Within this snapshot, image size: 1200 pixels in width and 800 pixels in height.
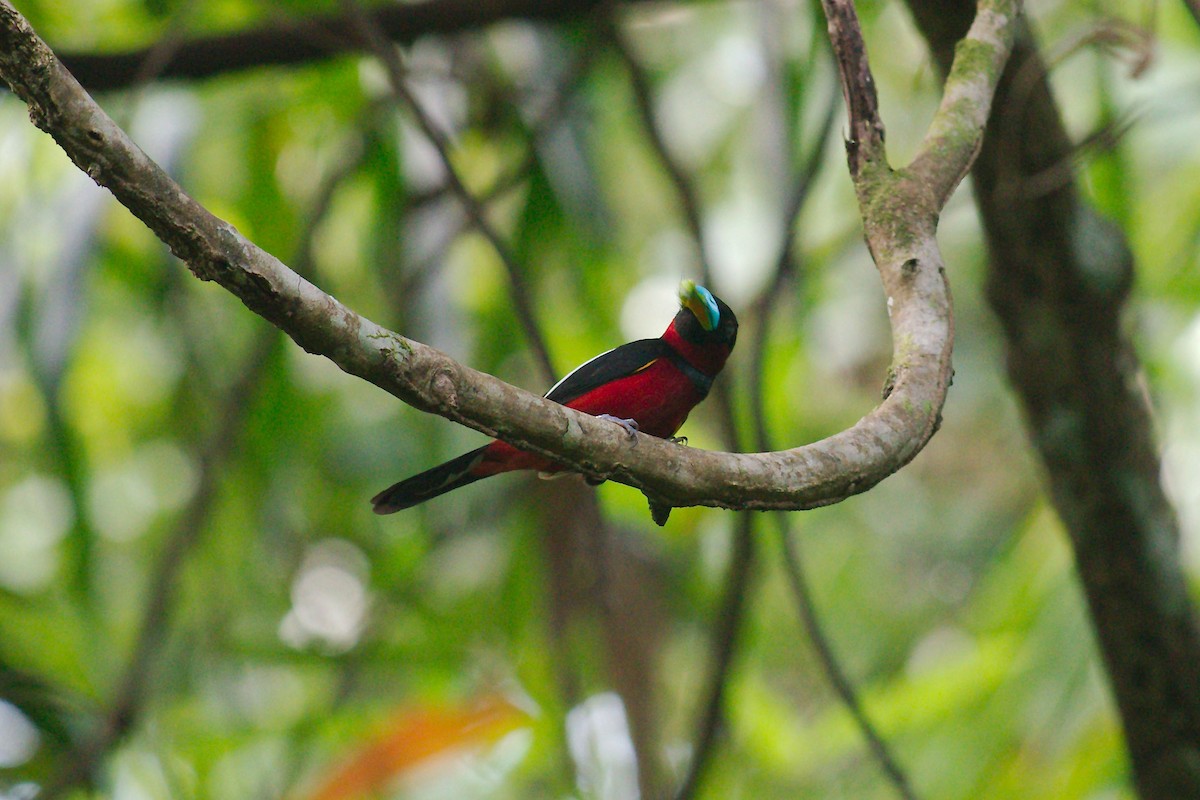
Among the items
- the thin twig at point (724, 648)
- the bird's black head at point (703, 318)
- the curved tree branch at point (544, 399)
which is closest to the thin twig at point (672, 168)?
the bird's black head at point (703, 318)

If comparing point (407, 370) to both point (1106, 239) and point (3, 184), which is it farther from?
point (3, 184)

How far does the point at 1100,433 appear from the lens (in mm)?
3436

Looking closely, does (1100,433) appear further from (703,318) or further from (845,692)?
(703,318)

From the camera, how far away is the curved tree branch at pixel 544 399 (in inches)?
51.1

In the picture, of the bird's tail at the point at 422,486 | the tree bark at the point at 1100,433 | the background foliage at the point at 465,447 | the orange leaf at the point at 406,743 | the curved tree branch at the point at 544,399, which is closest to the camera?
the curved tree branch at the point at 544,399

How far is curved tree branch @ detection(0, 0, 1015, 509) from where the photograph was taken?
4.26ft

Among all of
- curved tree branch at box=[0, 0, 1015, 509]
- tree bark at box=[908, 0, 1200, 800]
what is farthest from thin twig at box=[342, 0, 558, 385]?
curved tree branch at box=[0, 0, 1015, 509]

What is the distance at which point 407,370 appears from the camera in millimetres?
1429

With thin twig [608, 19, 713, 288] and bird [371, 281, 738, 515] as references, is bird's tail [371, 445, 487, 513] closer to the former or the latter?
bird [371, 281, 738, 515]

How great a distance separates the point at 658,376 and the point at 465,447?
4.54 ft

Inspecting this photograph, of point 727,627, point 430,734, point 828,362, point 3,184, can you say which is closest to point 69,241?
point 3,184

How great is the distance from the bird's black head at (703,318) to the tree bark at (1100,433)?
822 mm

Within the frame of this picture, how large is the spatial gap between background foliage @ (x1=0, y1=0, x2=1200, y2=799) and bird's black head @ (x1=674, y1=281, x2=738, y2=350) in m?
0.50

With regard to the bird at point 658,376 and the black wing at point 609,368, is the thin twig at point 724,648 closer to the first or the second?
the bird at point 658,376
